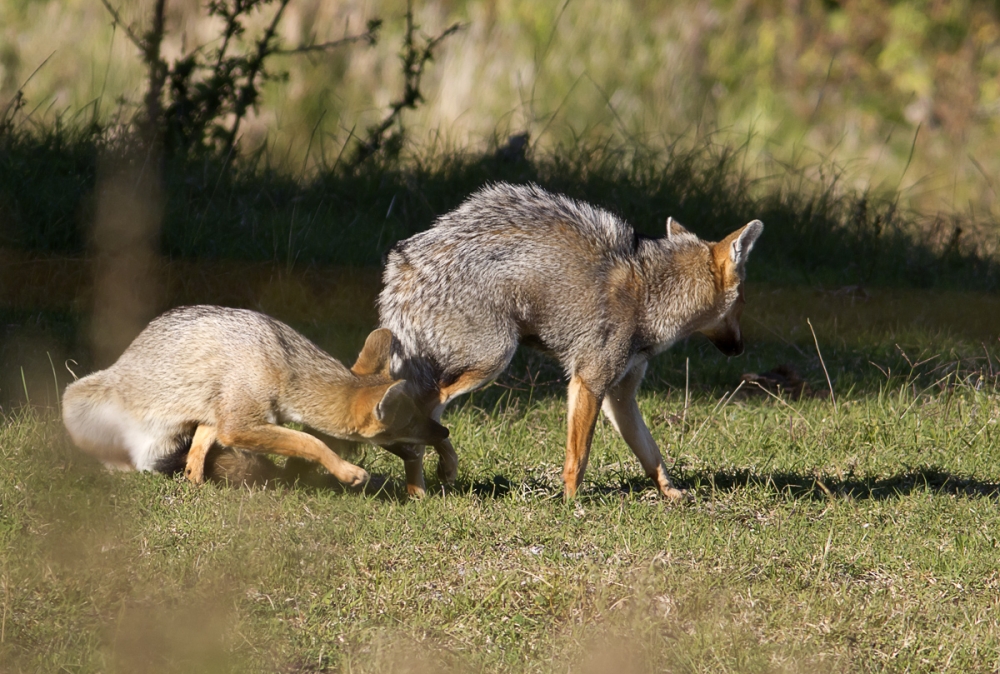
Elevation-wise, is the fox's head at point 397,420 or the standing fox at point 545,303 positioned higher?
the standing fox at point 545,303

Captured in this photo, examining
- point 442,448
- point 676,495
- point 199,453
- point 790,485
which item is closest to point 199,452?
point 199,453

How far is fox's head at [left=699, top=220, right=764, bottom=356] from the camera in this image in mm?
5227

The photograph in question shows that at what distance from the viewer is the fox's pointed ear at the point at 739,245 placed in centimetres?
520

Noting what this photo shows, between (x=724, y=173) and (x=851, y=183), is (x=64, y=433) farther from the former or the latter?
(x=851, y=183)

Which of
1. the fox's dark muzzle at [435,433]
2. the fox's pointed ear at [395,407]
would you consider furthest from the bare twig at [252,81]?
the fox's dark muzzle at [435,433]

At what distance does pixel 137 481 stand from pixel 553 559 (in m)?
1.80

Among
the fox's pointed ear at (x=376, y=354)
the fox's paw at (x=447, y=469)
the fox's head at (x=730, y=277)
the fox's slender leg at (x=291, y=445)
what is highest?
the fox's head at (x=730, y=277)

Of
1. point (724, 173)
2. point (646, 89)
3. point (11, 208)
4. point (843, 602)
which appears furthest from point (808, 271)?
point (11, 208)

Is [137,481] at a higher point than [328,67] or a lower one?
lower

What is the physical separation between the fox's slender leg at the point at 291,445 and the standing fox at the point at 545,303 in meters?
0.36

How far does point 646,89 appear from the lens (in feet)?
40.1

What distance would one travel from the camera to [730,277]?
5.30m

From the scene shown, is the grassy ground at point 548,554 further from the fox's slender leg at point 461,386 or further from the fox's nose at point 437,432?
Result: the fox's nose at point 437,432

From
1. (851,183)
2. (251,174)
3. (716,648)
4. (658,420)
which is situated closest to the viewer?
(716,648)
